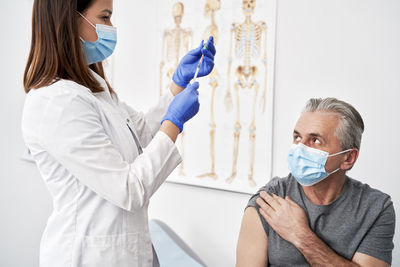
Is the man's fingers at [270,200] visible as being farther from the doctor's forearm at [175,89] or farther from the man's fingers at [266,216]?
the doctor's forearm at [175,89]

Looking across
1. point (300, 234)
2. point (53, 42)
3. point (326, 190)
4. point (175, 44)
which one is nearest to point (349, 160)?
point (326, 190)

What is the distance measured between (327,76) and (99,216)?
49.9 inches

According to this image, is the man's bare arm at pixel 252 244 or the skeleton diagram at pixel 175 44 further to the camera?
the skeleton diagram at pixel 175 44

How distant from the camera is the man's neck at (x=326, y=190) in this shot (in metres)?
1.27

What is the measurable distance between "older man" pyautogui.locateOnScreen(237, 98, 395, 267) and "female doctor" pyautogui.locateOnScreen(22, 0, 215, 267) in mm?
431

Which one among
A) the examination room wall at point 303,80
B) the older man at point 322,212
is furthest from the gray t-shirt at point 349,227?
the examination room wall at point 303,80

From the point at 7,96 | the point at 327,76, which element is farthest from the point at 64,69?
the point at 7,96

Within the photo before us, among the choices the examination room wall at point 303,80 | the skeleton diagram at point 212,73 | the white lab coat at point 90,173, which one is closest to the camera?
the white lab coat at point 90,173

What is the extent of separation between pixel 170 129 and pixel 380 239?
0.82m

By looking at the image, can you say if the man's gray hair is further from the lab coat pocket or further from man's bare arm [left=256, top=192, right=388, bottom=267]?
the lab coat pocket

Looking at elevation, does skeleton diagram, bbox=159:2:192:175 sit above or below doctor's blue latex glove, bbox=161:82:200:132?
above

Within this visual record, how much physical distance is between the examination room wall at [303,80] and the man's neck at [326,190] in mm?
391

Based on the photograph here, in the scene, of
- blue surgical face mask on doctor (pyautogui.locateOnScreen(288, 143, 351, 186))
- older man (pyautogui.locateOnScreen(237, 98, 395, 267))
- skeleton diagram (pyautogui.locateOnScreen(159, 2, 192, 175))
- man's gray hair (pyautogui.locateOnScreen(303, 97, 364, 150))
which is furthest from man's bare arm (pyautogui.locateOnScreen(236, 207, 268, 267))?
skeleton diagram (pyautogui.locateOnScreen(159, 2, 192, 175))

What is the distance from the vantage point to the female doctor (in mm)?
881
